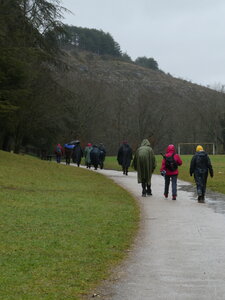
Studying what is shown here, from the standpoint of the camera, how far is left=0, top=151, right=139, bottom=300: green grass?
6.01 m

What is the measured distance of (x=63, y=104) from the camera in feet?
145

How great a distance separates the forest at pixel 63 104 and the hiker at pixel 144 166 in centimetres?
1063

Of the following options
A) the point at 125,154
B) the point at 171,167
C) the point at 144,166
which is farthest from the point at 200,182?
the point at 125,154

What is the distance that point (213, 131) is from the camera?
82.8 m

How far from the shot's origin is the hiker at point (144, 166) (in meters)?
17.0

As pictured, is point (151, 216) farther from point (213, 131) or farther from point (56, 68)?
point (213, 131)

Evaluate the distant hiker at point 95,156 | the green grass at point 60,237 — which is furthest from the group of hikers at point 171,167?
the distant hiker at point 95,156

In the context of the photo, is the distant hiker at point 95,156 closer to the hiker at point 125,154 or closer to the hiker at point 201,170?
the hiker at point 125,154

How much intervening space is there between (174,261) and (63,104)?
37.6 metres

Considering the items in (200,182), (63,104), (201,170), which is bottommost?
(200,182)

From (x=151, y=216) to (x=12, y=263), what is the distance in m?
6.08

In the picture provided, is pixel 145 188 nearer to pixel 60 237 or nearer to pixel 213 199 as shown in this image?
pixel 213 199

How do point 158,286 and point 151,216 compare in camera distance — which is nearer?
point 158,286

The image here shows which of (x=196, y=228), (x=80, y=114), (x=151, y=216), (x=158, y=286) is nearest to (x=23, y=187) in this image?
(x=151, y=216)
